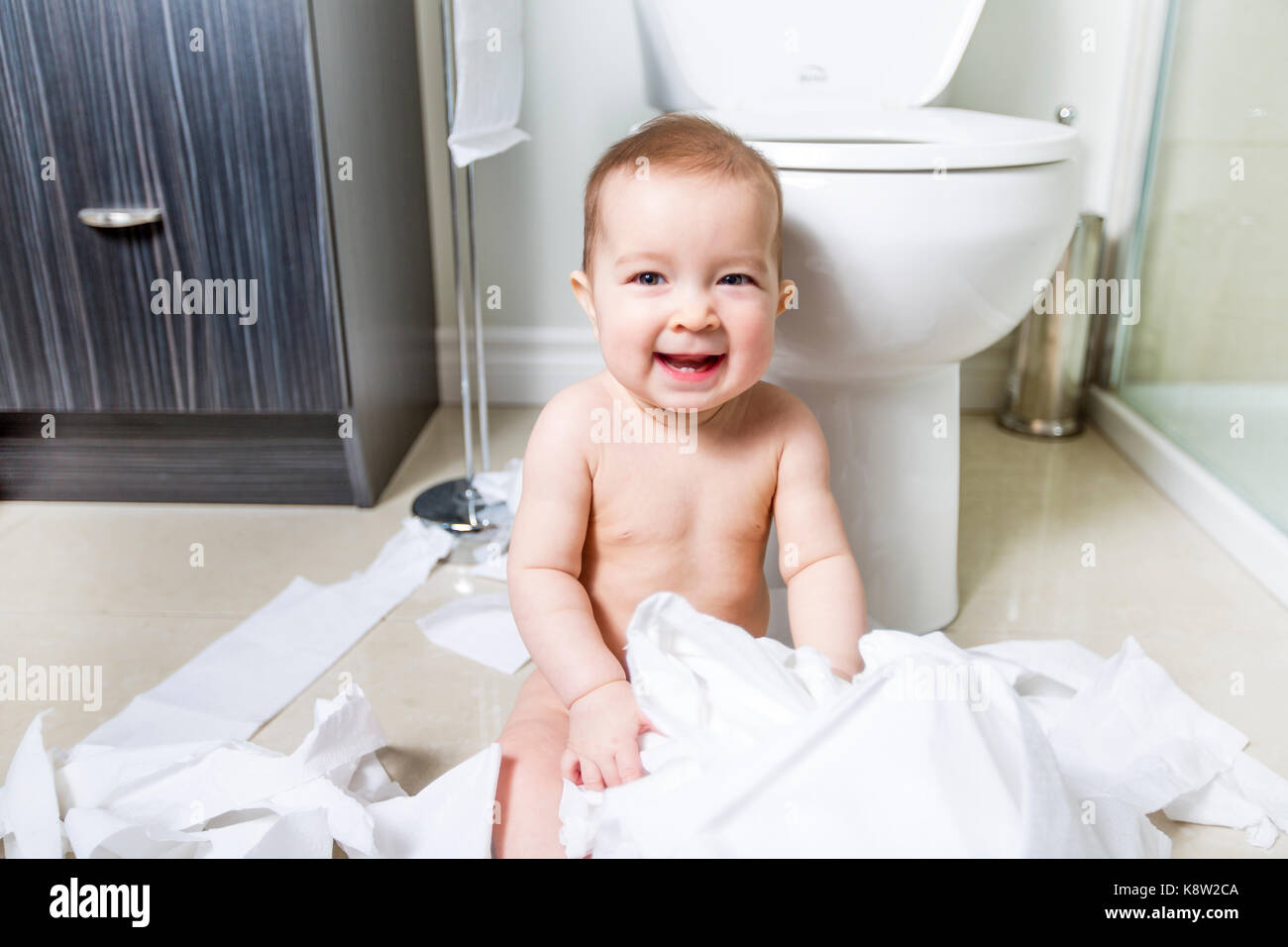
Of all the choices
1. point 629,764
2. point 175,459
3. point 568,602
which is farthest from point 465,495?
point 629,764

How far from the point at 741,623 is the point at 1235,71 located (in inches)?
39.9

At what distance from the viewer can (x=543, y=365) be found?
1.62 m

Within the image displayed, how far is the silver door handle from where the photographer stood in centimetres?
108

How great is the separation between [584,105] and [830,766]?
116 cm

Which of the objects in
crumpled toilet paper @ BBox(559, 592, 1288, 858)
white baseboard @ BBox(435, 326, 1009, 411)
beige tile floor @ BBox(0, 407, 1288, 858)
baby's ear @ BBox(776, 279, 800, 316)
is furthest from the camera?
white baseboard @ BBox(435, 326, 1009, 411)

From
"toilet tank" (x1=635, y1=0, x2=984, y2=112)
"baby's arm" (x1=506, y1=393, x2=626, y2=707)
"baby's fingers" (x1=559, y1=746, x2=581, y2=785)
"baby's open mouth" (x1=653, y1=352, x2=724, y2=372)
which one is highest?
"toilet tank" (x1=635, y1=0, x2=984, y2=112)

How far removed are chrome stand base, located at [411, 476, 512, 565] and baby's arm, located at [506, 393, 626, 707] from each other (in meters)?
0.40

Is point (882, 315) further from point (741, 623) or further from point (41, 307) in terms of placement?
point (41, 307)

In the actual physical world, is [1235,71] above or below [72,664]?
above

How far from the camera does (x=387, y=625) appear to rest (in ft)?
3.32

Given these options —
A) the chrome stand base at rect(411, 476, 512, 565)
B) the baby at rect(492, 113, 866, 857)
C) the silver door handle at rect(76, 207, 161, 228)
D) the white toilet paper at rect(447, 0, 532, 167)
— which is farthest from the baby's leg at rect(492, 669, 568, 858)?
the silver door handle at rect(76, 207, 161, 228)

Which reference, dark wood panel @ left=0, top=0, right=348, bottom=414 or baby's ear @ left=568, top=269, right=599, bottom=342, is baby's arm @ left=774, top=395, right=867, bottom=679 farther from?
dark wood panel @ left=0, top=0, right=348, bottom=414
